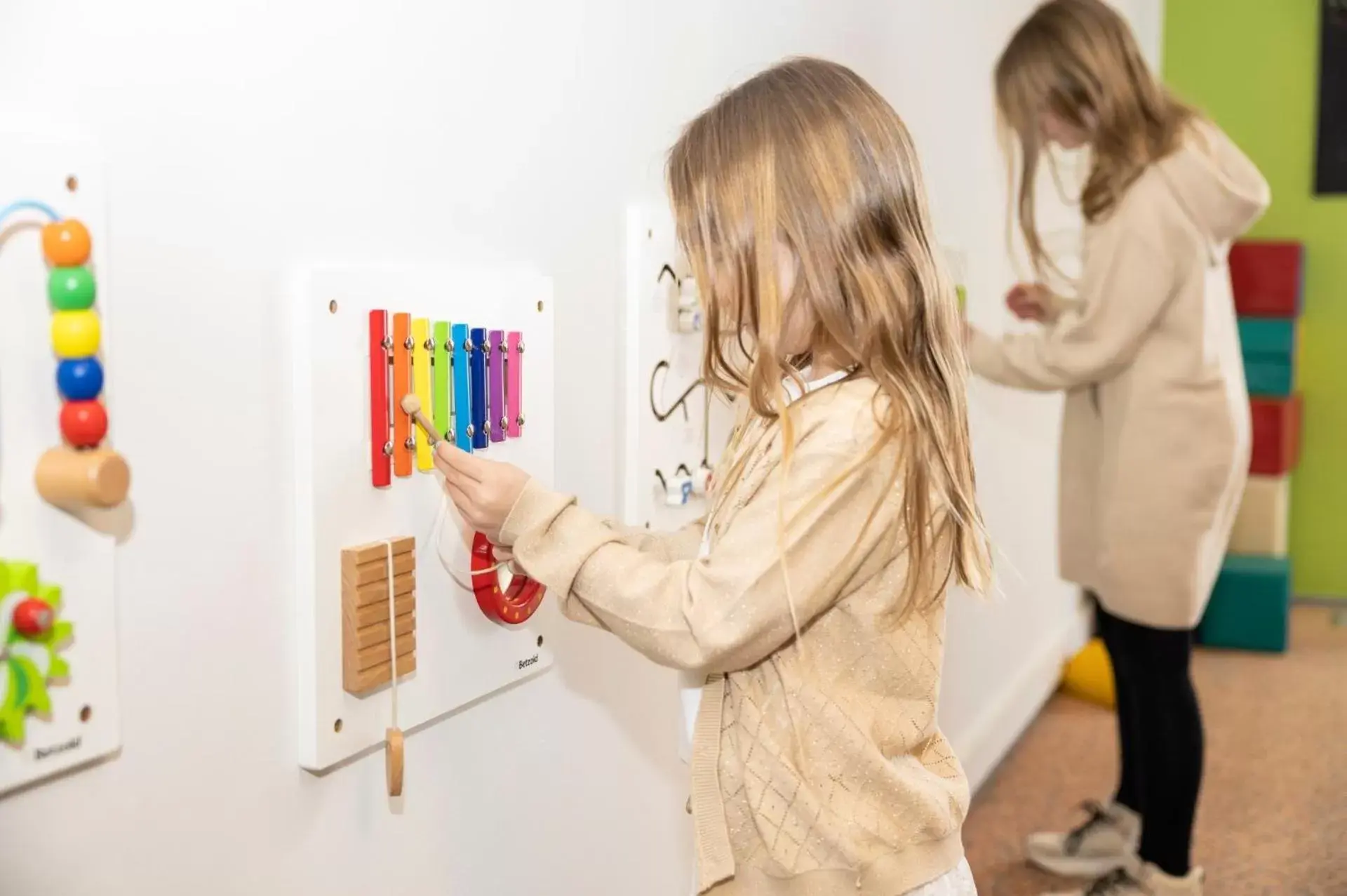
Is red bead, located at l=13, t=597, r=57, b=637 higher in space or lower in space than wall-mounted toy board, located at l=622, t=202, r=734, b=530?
lower

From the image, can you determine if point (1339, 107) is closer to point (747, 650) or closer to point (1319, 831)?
point (1319, 831)

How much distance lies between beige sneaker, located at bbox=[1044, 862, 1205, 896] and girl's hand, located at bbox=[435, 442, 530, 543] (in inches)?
48.0

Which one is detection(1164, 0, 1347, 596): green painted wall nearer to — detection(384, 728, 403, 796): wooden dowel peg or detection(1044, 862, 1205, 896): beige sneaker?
detection(1044, 862, 1205, 896): beige sneaker

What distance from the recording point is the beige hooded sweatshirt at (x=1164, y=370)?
154 cm

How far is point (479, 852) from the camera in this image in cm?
95

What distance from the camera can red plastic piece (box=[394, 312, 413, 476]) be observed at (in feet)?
2.62

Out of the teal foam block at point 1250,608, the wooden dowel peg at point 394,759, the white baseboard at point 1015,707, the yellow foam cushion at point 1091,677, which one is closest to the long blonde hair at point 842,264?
the wooden dowel peg at point 394,759

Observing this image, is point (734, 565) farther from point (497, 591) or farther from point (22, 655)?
point (22, 655)

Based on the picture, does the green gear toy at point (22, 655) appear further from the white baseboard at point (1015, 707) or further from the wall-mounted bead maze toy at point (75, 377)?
the white baseboard at point (1015, 707)

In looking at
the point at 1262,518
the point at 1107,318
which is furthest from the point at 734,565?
the point at 1262,518

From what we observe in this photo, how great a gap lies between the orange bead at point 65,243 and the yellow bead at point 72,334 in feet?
0.08

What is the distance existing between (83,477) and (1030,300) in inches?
58.3

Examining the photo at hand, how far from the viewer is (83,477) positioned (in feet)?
1.87

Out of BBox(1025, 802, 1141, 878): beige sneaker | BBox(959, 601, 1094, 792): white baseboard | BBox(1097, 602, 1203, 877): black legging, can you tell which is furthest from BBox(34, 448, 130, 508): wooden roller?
BBox(1025, 802, 1141, 878): beige sneaker
